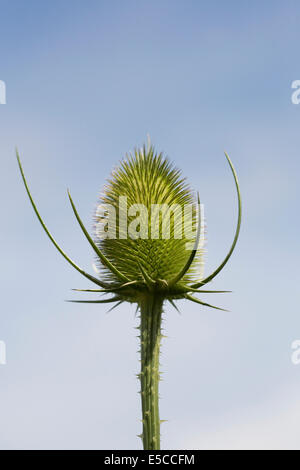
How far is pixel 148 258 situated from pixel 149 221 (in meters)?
0.44

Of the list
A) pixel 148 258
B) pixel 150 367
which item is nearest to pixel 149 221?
pixel 148 258

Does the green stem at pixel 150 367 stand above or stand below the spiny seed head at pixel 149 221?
below

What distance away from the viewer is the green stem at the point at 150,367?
641 centimetres

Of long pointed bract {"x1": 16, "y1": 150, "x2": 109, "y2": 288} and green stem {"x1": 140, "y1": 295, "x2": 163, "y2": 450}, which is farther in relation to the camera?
green stem {"x1": 140, "y1": 295, "x2": 163, "y2": 450}

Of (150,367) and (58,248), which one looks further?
(150,367)

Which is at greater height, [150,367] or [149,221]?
[149,221]

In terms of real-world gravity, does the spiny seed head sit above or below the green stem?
above

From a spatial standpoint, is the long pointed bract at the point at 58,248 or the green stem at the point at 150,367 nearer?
the long pointed bract at the point at 58,248

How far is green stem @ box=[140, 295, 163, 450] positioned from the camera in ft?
21.0

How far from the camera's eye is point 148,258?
22.5 feet

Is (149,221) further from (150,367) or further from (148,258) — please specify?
(150,367)

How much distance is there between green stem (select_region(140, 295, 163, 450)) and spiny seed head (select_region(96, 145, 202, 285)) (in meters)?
0.35
